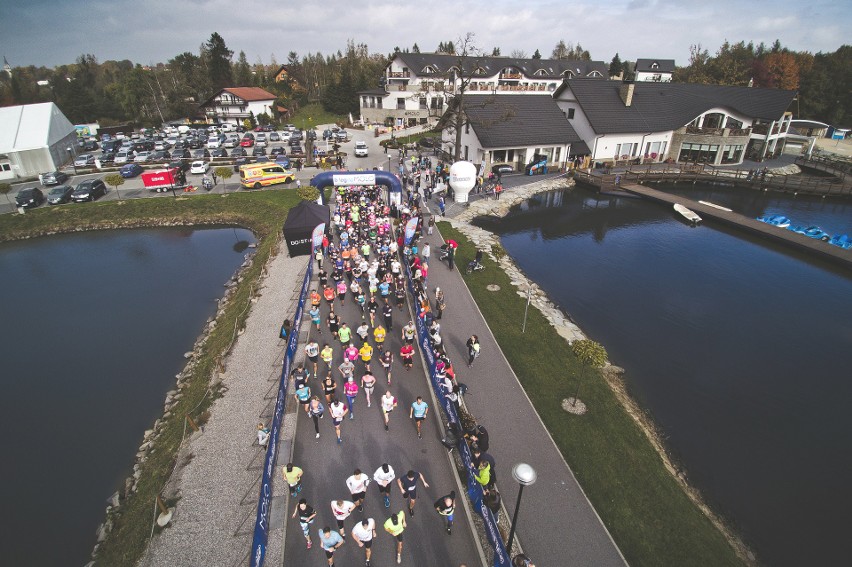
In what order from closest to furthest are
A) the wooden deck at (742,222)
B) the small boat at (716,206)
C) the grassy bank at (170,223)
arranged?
the grassy bank at (170,223)
the wooden deck at (742,222)
the small boat at (716,206)

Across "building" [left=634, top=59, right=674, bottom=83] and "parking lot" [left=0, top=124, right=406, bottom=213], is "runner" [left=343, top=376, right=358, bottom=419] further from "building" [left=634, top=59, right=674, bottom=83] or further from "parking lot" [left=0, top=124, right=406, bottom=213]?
"building" [left=634, top=59, right=674, bottom=83]

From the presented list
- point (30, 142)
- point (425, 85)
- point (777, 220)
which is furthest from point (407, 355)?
point (425, 85)

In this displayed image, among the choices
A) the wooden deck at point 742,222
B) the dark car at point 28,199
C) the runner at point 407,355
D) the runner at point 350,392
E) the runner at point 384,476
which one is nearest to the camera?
the runner at point 384,476

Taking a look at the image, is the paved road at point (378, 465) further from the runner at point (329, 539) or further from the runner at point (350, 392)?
the runner at point (329, 539)

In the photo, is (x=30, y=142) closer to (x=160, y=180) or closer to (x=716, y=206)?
(x=160, y=180)

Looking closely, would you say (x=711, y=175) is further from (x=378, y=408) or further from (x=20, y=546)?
(x=20, y=546)

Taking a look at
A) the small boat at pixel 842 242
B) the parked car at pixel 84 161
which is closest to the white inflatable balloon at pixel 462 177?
the small boat at pixel 842 242
